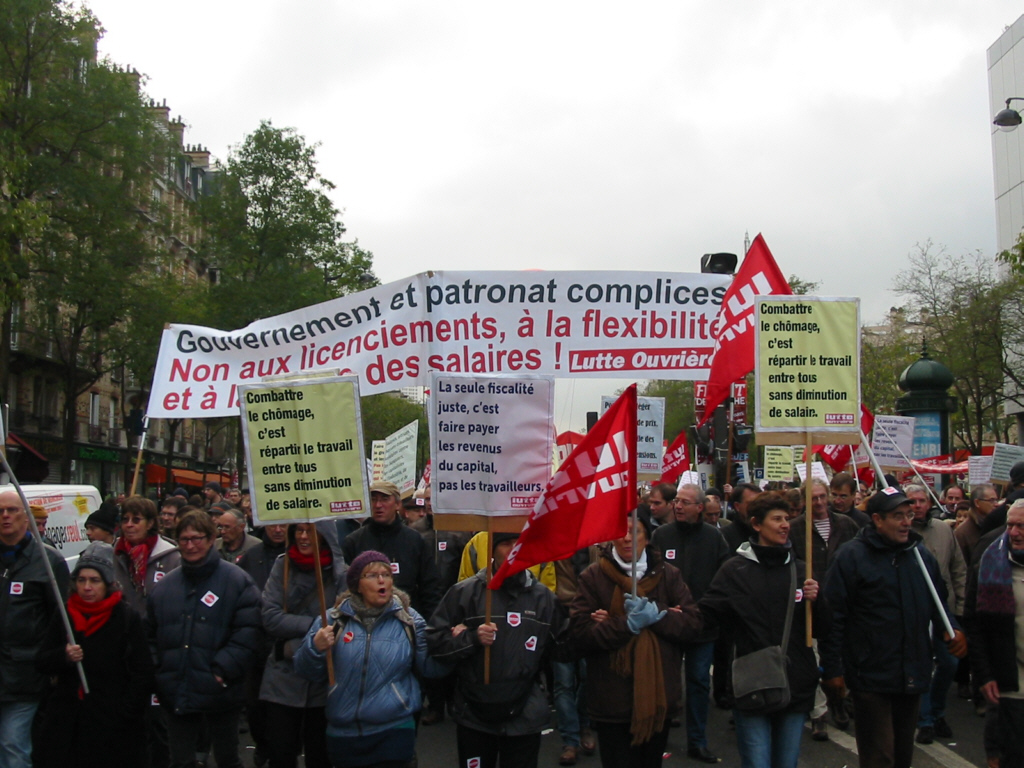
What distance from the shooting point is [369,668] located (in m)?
5.44

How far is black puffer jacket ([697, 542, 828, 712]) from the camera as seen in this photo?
5.85 meters

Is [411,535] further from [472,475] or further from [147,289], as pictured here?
[147,289]

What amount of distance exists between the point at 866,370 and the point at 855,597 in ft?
137

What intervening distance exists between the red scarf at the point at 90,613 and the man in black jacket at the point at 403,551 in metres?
2.07

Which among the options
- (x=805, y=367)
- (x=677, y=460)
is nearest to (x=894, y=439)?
(x=677, y=460)

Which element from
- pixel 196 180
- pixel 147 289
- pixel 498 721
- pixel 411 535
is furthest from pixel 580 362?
pixel 196 180

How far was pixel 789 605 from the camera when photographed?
19.2 feet

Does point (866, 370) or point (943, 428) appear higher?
point (866, 370)

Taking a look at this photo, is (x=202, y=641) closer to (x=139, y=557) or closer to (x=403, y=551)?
(x=139, y=557)

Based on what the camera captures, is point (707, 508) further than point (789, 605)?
Yes

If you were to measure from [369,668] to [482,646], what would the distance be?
1.86 ft

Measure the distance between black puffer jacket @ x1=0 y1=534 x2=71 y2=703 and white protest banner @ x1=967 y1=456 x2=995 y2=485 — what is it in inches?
454

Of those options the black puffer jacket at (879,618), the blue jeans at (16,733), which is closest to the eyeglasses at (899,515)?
the black puffer jacket at (879,618)

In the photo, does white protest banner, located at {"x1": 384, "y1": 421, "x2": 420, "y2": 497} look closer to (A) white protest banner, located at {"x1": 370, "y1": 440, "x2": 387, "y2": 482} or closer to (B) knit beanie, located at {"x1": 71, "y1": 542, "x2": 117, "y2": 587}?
(A) white protest banner, located at {"x1": 370, "y1": 440, "x2": 387, "y2": 482}
